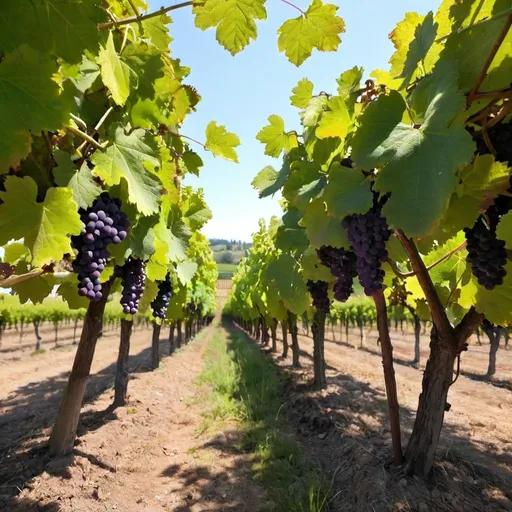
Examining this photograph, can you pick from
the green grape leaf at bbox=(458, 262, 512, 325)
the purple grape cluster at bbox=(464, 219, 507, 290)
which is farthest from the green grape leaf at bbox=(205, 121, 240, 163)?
the green grape leaf at bbox=(458, 262, 512, 325)

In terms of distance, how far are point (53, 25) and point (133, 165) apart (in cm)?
69

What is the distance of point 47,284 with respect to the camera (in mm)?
2631

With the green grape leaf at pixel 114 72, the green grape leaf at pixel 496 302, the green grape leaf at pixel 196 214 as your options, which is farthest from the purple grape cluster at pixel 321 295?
the green grape leaf at pixel 114 72

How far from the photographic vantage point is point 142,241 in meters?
2.38

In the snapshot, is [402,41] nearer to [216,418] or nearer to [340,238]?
[340,238]

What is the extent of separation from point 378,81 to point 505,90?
1031 millimetres

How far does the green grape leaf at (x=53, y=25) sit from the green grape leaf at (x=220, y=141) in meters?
1.37

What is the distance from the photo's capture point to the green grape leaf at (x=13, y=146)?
48.5 inches

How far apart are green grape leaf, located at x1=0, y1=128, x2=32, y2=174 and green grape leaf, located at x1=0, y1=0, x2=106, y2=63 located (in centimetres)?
33

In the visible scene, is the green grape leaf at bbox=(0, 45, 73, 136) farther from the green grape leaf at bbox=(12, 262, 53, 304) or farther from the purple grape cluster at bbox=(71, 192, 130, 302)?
the green grape leaf at bbox=(12, 262, 53, 304)

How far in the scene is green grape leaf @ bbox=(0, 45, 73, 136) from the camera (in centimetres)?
122

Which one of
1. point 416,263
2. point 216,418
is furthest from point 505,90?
point 216,418

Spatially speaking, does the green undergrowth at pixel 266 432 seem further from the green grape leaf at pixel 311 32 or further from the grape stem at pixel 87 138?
the green grape leaf at pixel 311 32

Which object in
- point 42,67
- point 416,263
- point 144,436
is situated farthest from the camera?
point 144,436
